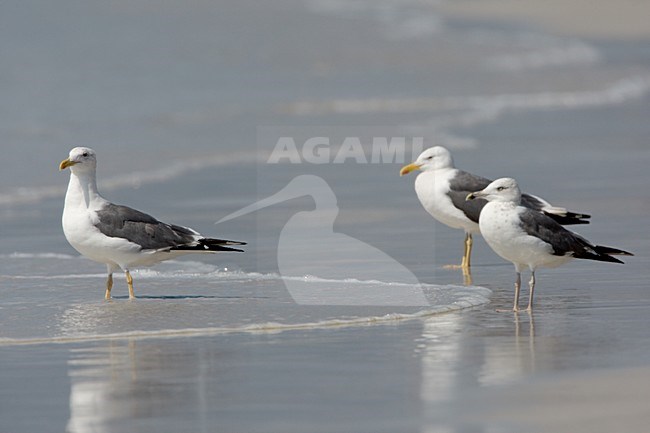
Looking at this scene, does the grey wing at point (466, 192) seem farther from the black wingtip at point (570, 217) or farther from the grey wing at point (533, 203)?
the black wingtip at point (570, 217)

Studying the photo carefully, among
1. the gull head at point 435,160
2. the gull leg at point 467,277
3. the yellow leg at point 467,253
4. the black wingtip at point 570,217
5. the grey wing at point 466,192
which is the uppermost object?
the gull head at point 435,160

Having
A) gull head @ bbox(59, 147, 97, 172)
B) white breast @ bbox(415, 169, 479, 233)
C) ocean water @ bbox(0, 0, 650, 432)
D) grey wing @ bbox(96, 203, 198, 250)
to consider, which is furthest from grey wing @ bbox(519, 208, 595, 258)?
gull head @ bbox(59, 147, 97, 172)

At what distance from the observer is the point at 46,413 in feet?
19.1

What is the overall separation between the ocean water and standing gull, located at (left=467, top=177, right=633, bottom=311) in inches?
10.5

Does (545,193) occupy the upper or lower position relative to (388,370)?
upper

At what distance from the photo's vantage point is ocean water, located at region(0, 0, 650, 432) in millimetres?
6078

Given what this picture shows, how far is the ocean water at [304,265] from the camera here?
6078 mm

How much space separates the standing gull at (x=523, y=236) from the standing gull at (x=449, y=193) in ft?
4.98

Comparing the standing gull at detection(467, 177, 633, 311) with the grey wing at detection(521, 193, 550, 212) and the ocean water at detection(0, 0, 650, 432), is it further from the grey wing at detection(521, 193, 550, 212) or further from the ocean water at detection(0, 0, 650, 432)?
the grey wing at detection(521, 193, 550, 212)

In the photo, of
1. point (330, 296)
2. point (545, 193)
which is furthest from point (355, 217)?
point (330, 296)

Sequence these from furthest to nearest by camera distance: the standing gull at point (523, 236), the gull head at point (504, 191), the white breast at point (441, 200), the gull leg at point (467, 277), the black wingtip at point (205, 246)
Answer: the white breast at point (441, 200) < the gull leg at point (467, 277) < the black wingtip at point (205, 246) < the gull head at point (504, 191) < the standing gull at point (523, 236)

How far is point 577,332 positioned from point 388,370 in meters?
1.36

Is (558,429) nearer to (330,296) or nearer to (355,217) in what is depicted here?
(330,296)

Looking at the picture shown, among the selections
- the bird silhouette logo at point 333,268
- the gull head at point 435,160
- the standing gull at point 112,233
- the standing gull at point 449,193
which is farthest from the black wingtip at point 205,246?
the gull head at point 435,160
